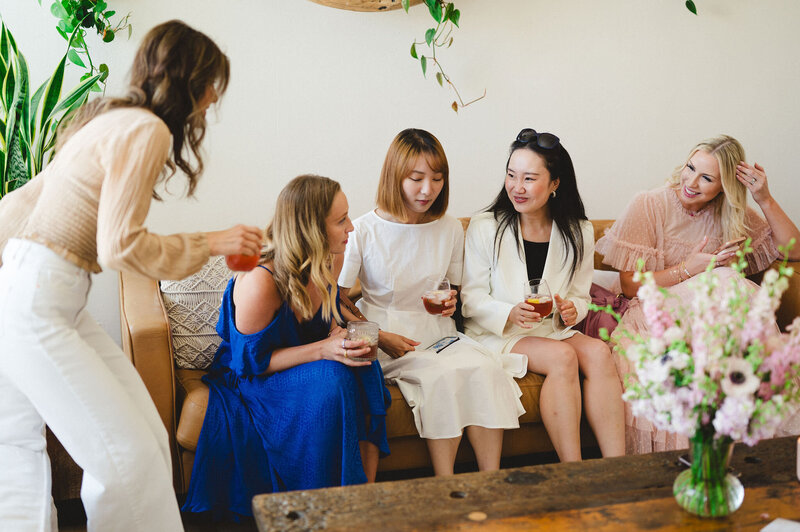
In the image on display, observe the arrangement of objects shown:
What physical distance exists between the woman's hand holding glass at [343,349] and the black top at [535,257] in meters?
0.79

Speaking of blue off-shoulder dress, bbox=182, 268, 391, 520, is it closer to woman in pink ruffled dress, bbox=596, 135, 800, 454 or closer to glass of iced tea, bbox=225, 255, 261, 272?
glass of iced tea, bbox=225, 255, 261, 272

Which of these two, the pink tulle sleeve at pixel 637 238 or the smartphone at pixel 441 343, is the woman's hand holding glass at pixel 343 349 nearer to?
the smartphone at pixel 441 343

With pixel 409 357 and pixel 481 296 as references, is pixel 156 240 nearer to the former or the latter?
pixel 409 357

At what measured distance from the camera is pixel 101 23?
2.76 metres

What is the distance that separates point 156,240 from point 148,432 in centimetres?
41

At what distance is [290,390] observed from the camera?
2.27 m

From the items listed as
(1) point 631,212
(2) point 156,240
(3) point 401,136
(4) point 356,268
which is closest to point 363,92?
(3) point 401,136

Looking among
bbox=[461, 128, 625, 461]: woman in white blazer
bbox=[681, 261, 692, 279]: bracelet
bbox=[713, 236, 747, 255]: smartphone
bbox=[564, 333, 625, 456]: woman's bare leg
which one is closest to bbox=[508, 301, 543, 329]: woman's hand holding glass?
bbox=[461, 128, 625, 461]: woman in white blazer

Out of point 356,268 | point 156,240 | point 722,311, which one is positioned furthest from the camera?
point 356,268

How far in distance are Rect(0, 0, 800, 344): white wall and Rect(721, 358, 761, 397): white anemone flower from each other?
2096mm

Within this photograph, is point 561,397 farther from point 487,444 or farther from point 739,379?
point 739,379

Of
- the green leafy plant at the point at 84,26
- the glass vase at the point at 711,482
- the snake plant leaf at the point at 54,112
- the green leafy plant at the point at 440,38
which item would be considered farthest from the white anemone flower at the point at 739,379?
the green leafy plant at the point at 84,26

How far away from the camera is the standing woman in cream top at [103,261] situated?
150cm

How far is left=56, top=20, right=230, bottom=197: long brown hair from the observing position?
5.23 feet
